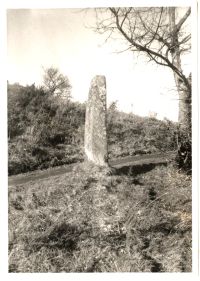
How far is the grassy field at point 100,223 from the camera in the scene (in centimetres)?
450

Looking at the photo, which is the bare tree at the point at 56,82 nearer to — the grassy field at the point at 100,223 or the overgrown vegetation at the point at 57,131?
the overgrown vegetation at the point at 57,131

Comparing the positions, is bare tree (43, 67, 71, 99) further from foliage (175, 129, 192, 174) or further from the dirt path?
foliage (175, 129, 192, 174)

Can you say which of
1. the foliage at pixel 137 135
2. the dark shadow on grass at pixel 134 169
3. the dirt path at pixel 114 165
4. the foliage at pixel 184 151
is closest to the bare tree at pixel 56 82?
the foliage at pixel 137 135

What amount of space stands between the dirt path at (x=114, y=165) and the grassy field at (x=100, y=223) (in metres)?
0.06

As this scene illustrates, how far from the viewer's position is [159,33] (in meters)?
4.81

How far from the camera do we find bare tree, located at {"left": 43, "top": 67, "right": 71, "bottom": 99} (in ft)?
15.2

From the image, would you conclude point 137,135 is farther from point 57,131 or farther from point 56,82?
point 56,82

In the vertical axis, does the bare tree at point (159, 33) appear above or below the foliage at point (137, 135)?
above

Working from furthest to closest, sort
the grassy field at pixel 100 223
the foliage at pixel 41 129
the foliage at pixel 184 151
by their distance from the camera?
the foliage at pixel 184 151
the foliage at pixel 41 129
the grassy field at pixel 100 223

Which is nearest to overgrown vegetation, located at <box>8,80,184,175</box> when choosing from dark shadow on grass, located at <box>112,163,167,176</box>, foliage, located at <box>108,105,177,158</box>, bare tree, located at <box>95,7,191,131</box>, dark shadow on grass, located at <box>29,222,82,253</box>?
foliage, located at <box>108,105,177,158</box>

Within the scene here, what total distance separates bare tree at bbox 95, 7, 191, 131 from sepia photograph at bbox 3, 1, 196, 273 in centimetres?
1

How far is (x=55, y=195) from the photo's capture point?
184 inches

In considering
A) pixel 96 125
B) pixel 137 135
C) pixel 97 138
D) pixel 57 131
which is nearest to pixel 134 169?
pixel 137 135
